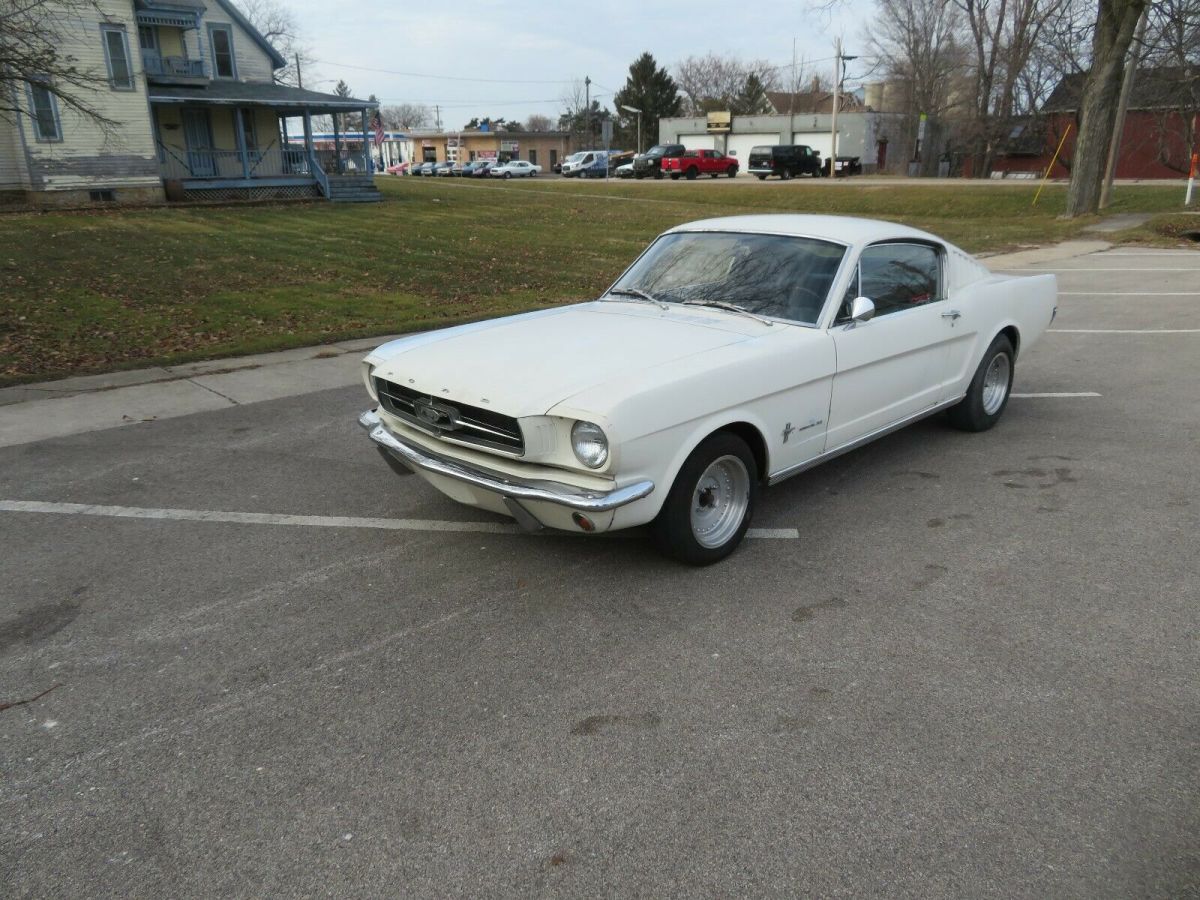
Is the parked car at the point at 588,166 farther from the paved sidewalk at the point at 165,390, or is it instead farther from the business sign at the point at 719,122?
the paved sidewalk at the point at 165,390

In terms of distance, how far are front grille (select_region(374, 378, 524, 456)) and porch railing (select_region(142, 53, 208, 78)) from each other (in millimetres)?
28640

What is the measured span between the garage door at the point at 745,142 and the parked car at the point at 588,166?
10.9 metres

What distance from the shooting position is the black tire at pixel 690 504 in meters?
4.09

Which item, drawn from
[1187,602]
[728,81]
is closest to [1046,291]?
[1187,602]

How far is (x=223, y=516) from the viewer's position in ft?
16.8

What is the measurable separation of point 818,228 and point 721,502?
1.86m

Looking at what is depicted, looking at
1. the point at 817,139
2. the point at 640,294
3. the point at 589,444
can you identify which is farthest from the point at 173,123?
the point at 817,139

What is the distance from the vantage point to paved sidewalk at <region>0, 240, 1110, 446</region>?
703 cm

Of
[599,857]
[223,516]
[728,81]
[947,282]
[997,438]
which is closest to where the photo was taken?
[599,857]

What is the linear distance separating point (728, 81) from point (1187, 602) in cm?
10926

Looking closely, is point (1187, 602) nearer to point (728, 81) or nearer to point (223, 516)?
point (223, 516)

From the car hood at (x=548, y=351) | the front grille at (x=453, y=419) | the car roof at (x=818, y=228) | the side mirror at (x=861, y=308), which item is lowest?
the front grille at (x=453, y=419)

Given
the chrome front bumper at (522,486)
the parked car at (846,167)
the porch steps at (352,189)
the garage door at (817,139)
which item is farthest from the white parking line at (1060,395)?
the garage door at (817,139)

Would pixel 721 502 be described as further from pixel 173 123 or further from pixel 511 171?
pixel 511 171
